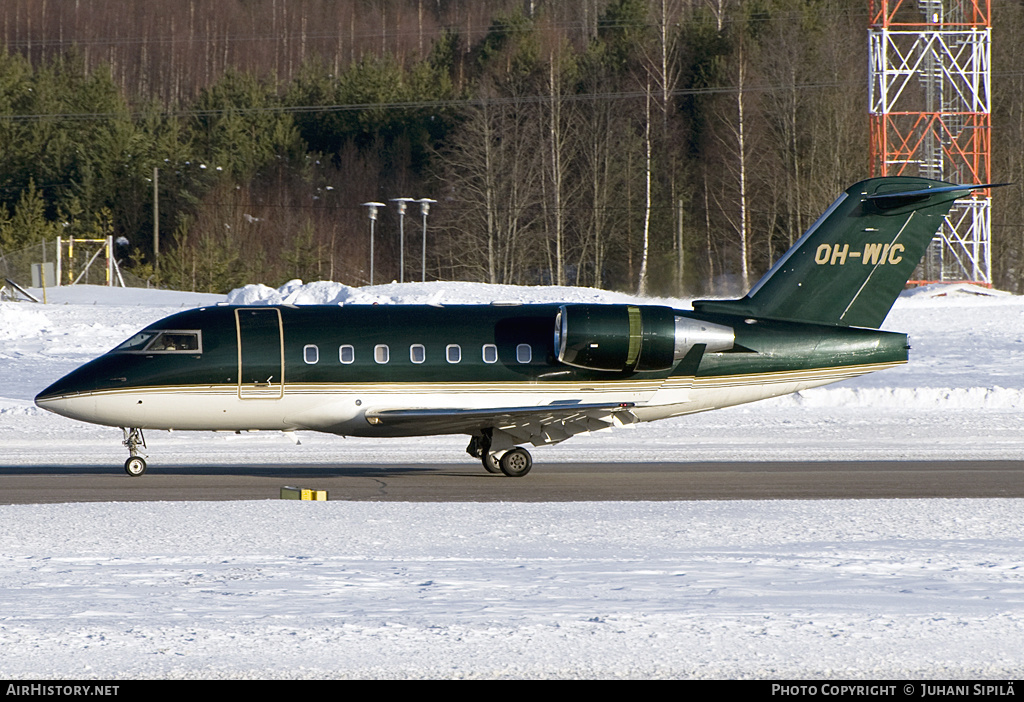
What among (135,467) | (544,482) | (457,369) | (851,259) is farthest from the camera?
(851,259)

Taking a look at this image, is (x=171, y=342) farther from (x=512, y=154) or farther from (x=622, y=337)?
(x=512, y=154)

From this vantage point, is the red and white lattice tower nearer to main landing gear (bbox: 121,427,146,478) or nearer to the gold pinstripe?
the gold pinstripe

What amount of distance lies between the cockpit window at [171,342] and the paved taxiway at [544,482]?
1.91 meters

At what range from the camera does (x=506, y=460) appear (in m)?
18.8

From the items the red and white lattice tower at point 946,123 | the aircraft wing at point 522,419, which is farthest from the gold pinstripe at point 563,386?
the red and white lattice tower at point 946,123

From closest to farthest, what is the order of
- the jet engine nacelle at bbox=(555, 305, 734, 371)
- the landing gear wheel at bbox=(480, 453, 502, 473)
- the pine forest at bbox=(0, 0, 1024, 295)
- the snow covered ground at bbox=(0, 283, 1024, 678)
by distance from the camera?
1. the snow covered ground at bbox=(0, 283, 1024, 678)
2. the jet engine nacelle at bbox=(555, 305, 734, 371)
3. the landing gear wheel at bbox=(480, 453, 502, 473)
4. the pine forest at bbox=(0, 0, 1024, 295)

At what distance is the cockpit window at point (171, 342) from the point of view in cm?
1844

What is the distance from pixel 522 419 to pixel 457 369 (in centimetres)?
138

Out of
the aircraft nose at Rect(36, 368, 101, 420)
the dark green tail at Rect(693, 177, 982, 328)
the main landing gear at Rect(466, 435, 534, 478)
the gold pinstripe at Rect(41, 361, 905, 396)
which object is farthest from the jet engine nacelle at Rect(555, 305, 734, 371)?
the aircraft nose at Rect(36, 368, 101, 420)

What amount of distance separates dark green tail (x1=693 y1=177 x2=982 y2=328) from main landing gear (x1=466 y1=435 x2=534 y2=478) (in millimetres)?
3990

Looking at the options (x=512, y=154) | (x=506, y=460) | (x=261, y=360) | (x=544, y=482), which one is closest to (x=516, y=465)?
(x=506, y=460)

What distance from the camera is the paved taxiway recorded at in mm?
16344

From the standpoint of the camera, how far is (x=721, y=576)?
10.5 meters
